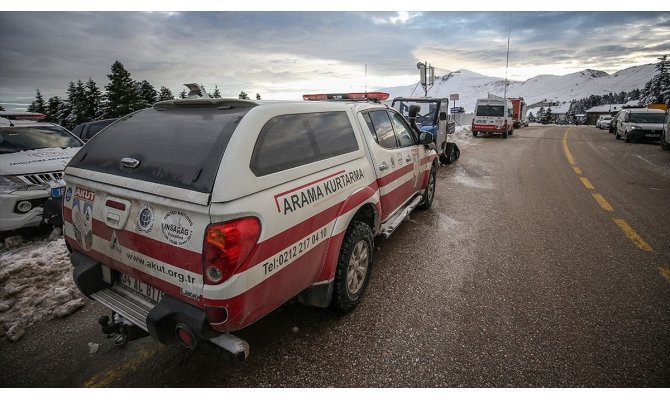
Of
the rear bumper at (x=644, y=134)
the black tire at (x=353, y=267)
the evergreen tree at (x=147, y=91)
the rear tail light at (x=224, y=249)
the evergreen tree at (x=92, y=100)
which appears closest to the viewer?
the rear tail light at (x=224, y=249)

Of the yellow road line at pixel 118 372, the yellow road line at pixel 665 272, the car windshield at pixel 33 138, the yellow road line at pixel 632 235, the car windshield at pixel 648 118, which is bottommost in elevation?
the yellow road line at pixel 118 372

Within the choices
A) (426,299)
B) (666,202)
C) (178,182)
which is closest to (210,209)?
(178,182)

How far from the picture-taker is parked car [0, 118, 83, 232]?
14.4 feet

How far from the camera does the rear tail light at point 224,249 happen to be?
178cm

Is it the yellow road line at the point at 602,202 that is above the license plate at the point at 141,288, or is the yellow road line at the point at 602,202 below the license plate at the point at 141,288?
below

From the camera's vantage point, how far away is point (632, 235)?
179 inches

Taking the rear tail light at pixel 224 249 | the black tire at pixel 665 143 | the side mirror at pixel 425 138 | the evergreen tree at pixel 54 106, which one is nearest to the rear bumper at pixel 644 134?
the black tire at pixel 665 143

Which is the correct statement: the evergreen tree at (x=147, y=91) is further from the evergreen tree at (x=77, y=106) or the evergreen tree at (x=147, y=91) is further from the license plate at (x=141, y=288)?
the license plate at (x=141, y=288)

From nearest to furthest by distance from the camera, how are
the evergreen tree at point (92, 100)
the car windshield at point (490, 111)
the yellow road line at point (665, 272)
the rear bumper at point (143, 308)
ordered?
1. the rear bumper at point (143, 308)
2. the yellow road line at point (665, 272)
3. the car windshield at point (490, 111)
4. the evergreen tree at point (92, 100)

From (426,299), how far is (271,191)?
2.00 m

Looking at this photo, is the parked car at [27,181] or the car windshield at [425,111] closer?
the parked car at [27,181]

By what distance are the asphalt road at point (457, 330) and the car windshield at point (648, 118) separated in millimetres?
16904

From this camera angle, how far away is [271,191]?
2057mm
